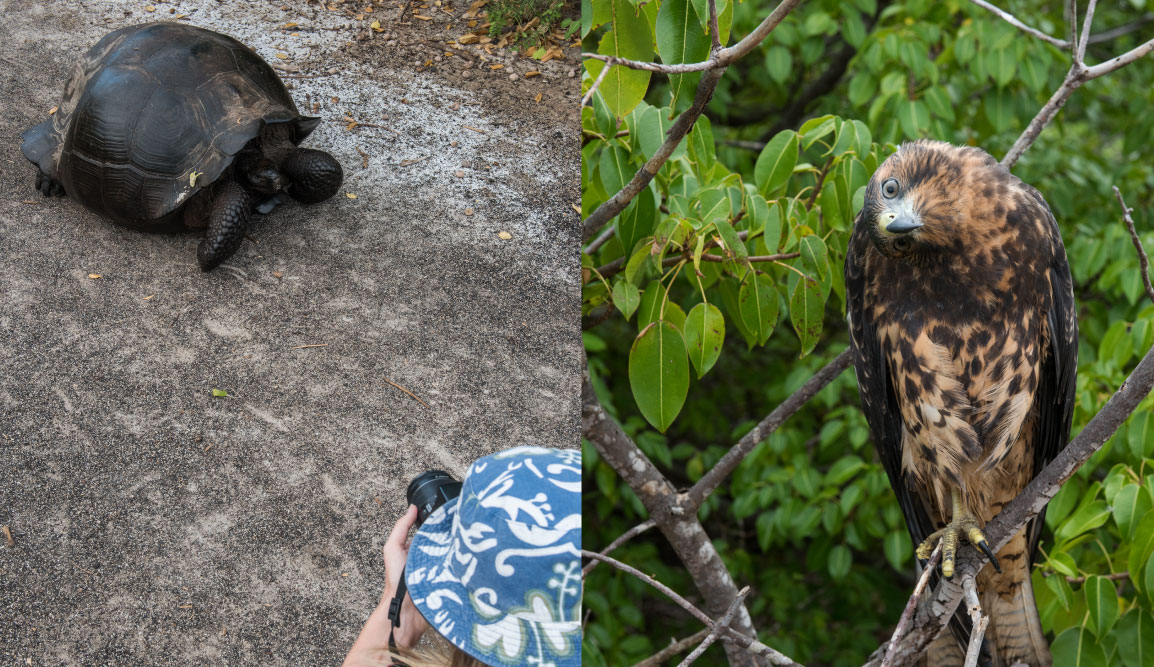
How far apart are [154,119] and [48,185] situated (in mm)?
234

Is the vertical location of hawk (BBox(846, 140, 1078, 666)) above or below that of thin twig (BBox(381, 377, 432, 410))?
above

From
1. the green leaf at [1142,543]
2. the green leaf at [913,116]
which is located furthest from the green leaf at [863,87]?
the green leaf at [1142,543]

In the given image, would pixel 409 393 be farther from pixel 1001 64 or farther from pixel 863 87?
pixel 1001 64

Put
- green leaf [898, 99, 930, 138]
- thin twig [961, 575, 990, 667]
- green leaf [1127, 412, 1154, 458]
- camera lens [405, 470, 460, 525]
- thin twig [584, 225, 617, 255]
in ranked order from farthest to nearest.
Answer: green leaf [898, 99, 930, 138], thin twig [584, 225, 617, 255], green leaf [1127, 412, 1154, 458], camera lens [405, 470, 460, 525], thin twig [961, 575, 990, 667]

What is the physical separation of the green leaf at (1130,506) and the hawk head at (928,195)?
429 mm

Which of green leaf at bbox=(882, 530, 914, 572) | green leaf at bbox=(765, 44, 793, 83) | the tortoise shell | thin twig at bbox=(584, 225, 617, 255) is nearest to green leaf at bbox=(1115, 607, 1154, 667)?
green leaf at bbox=(882, 530, 914, 572)

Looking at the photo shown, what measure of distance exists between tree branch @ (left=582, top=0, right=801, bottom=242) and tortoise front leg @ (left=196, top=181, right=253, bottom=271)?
1.78 feet

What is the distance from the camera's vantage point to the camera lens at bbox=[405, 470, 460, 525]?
1.04 meters

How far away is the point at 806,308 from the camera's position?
1177mm

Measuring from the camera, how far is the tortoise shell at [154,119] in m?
1.45

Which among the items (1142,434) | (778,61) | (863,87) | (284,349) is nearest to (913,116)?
(863,87)

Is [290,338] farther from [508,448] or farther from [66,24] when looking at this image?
[66,24]

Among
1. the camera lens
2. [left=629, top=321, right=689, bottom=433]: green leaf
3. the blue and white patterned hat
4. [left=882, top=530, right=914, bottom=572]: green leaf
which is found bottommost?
[left=882, top=530, right=914, bottom=572]: green leaf

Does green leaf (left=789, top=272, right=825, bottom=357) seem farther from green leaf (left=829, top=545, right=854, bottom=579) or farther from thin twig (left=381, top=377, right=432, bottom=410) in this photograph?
green leaf (left=829, top=545, right=854, bottom=579)
